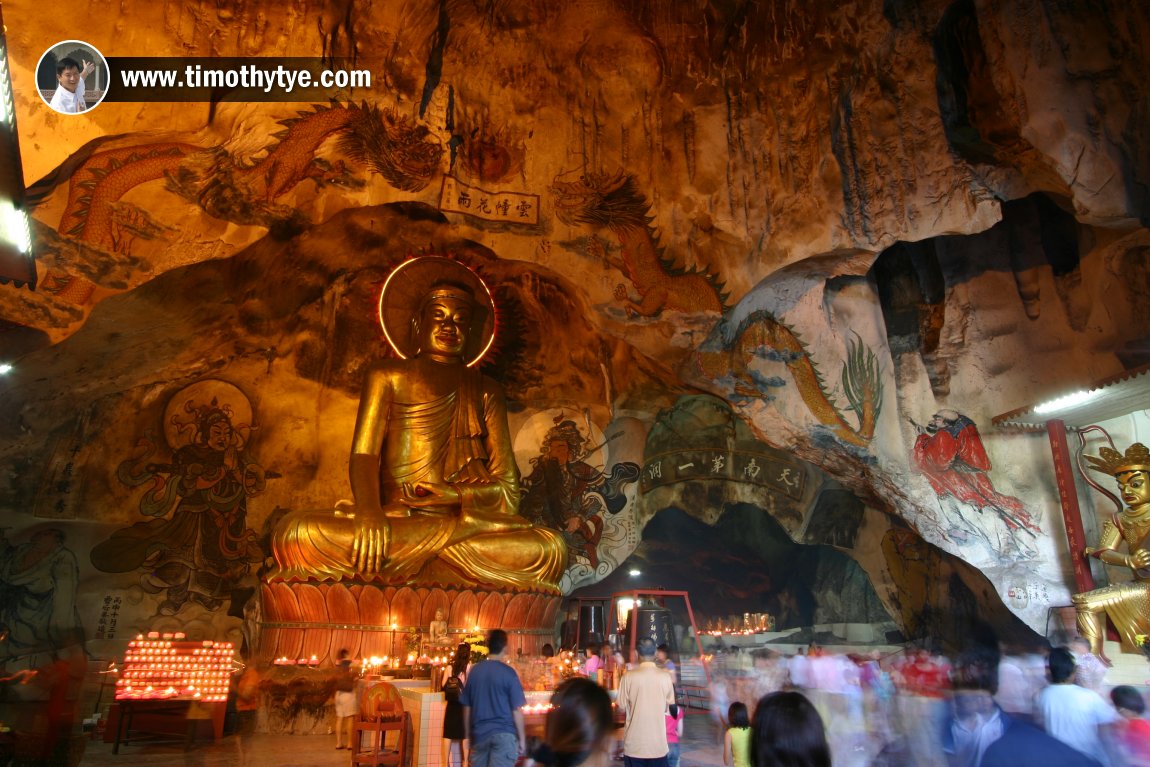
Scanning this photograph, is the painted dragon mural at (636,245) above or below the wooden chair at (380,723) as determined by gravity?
above

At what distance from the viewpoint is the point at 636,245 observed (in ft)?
23.7

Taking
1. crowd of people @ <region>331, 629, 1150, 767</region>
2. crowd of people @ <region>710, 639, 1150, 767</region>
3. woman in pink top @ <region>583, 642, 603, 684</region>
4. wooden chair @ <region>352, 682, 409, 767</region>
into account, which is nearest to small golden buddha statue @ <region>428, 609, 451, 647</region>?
woman in pink top @ <region>583, 642, 603, 684</region>

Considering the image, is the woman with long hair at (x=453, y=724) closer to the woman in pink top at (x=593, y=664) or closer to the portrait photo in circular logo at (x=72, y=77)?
the woman in pink top at (x=593, y=664)

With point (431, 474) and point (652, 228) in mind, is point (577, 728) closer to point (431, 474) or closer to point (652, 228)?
point (652, 228)

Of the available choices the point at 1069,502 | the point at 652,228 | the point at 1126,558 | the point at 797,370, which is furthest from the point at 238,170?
the point at 1126,558

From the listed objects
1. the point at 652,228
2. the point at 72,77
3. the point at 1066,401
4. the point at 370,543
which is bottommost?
the point at 370,543

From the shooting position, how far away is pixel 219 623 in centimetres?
746

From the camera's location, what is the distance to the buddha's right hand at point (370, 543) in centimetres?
660

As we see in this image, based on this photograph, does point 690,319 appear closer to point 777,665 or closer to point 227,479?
point 777,665

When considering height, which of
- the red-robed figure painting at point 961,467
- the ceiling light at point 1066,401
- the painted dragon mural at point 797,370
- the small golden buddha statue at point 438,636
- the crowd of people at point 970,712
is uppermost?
the painted dragon mural at point 797,370

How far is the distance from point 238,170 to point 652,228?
144 inches

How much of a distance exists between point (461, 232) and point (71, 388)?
3.77 metres

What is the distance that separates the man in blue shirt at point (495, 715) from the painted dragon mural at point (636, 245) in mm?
4551

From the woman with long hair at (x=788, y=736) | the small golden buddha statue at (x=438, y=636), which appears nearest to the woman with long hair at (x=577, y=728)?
the woman with long hair at (x=788, y=736)
